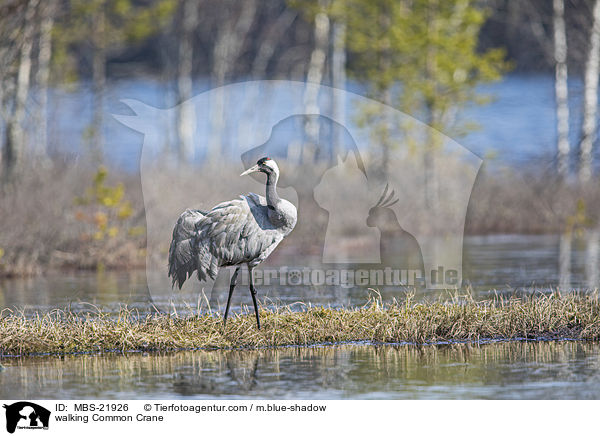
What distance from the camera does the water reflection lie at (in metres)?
9.67

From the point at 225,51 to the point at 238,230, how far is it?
1254 inches

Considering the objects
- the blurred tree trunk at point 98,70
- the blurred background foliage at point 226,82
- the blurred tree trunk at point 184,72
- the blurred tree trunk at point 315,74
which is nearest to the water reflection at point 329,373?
the blurred background foliage at point 226,82

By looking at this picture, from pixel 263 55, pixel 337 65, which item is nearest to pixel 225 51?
pixel 263 55

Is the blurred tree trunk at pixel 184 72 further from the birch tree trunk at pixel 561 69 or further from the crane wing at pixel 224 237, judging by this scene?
the crane wing at pixel 224 237

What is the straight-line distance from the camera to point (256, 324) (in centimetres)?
1217

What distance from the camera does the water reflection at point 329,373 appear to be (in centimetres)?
967

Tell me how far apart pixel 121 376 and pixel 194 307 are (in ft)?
16.4

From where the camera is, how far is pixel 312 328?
12.2 m
